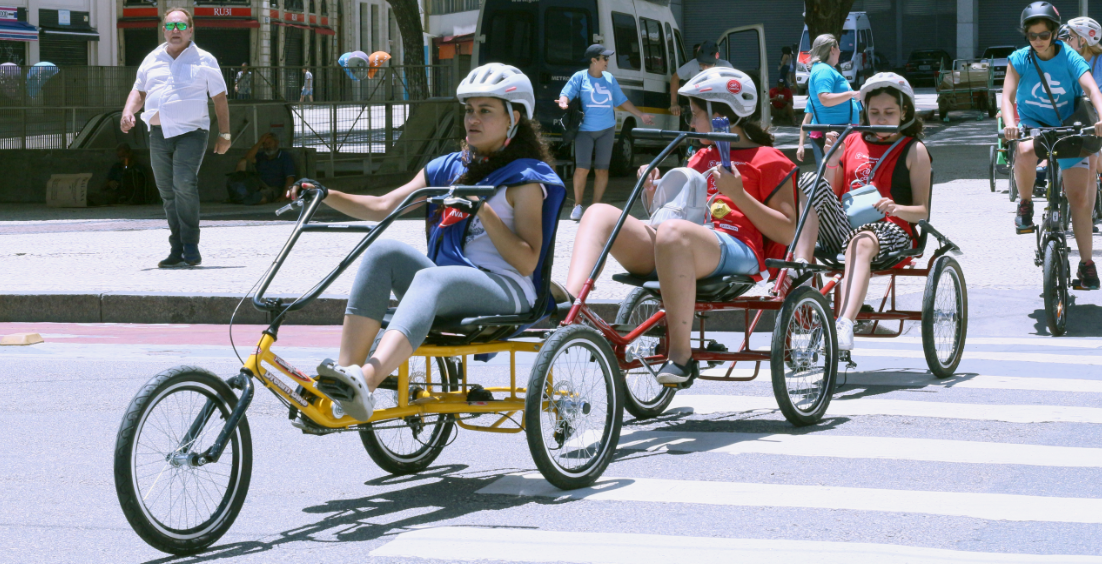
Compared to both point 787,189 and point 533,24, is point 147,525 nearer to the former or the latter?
point 787,189

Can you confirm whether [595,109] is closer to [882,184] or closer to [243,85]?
[882,184]

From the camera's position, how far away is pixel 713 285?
19.2ft

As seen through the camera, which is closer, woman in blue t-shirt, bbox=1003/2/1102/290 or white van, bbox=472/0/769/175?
woman in blue t-shirt, bbox=1003/2/1102/290

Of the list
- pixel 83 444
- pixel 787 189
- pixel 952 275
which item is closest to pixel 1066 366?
pixel 952 275

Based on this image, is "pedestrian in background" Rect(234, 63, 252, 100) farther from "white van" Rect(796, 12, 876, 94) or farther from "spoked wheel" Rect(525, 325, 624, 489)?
"white van" Rect(796, 12, 876, 94)

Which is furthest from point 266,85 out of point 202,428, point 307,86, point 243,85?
point 202,428

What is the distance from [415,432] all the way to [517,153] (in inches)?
41.4

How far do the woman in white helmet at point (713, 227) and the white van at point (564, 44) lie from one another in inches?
537

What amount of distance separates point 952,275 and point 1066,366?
93 cm

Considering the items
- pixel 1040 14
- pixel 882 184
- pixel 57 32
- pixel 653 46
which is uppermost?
pixel 57 32

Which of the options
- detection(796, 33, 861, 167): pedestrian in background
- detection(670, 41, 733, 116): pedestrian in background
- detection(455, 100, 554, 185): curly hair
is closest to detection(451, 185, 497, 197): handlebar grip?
detection(455, 100, 554, 185): curly hair

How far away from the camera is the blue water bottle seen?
231 inches

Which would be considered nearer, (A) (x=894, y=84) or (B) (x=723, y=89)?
(B) (x=723, y=89)

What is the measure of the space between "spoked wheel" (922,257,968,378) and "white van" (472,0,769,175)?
1288 cm
